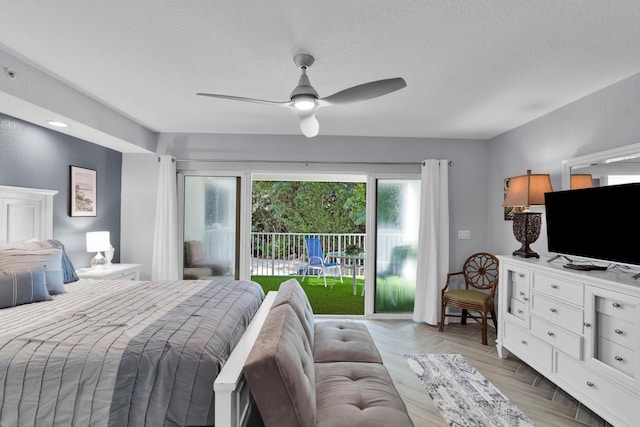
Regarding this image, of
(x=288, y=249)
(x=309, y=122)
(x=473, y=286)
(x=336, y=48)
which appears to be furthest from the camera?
(x=288, y=249)

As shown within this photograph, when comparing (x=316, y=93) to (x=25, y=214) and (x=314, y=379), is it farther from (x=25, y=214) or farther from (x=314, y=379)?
(x=25, y=214)

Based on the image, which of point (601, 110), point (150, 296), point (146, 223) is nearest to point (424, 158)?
point (601, 110)

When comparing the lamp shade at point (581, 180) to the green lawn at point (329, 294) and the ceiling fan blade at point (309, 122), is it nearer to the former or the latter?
the ceiling fan blade at point (309, 122)

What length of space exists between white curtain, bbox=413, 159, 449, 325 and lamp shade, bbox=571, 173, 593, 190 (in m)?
1.49

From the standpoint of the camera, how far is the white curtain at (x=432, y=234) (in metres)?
A: 4.29

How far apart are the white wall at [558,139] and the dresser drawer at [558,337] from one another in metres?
0.95

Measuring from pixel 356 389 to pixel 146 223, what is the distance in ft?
12.6

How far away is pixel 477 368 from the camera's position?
9.98 feet

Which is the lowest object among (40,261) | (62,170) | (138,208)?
(40,261)

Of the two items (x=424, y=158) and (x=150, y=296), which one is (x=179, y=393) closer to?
(x=150, y=296)

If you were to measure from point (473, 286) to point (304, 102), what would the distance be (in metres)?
3.46

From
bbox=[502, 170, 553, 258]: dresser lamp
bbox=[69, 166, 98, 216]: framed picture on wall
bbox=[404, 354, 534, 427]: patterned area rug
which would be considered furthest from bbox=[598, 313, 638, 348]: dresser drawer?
bbox=[69, 166, 98, 216]: framed picture on wall

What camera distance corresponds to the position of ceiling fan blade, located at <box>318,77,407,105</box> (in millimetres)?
1914

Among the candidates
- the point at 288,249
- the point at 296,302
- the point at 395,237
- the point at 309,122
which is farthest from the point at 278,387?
the point at 288,249
